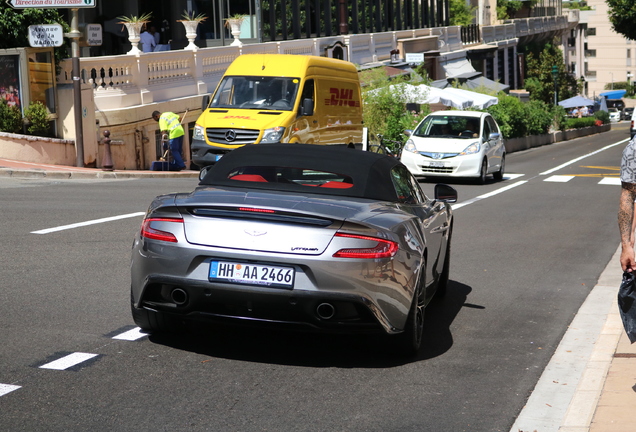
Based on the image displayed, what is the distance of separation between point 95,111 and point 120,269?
14948 millimetres

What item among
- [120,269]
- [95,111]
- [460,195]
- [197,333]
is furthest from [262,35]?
[197,333]

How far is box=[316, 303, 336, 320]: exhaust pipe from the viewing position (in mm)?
6160

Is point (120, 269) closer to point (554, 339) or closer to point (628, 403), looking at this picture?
point (554, 339)

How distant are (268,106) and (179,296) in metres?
15.8

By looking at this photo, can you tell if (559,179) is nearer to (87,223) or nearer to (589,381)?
(87,223)

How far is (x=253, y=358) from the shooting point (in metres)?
6.59

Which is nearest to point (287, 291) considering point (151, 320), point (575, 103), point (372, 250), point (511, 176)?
point (372, 250)

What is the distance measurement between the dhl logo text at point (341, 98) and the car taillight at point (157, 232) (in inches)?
671

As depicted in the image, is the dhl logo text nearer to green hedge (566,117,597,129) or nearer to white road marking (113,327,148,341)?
white road marking (113,327,148,341)

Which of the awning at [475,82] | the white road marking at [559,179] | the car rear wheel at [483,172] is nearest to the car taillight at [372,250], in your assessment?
the car rear wheel at [483,172]

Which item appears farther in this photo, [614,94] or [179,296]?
[614,94]

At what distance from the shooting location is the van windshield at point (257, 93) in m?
21.9

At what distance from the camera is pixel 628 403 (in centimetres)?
579

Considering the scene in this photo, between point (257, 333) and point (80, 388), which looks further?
point (257, 333)
